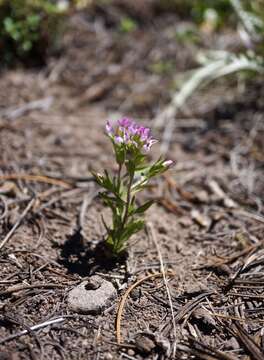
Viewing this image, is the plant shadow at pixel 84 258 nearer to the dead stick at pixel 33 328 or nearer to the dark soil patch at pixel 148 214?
the dark soil patch at pixel 148 214

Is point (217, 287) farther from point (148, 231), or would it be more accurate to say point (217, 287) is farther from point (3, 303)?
point (3, 303)

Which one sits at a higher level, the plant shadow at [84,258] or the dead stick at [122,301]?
the plant shadow at [84,258]

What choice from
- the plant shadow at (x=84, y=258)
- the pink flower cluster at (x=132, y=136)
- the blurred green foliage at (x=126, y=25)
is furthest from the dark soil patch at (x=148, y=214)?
the pink flower cluster at (x=132, y=136)

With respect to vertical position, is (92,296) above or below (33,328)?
above

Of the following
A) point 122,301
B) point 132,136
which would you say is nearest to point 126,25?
point 132,136

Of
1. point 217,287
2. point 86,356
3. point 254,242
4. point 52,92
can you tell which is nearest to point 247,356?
point 217,287

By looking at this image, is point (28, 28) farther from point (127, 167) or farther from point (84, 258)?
point (84, 258)
